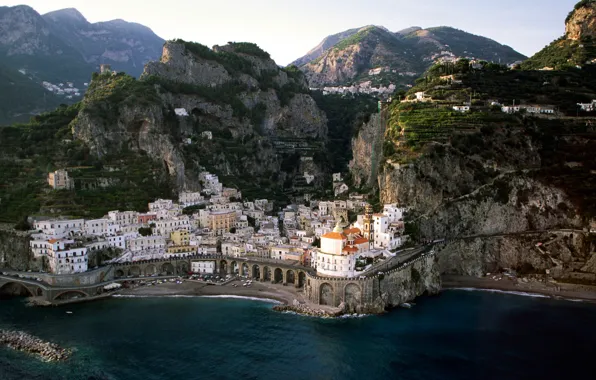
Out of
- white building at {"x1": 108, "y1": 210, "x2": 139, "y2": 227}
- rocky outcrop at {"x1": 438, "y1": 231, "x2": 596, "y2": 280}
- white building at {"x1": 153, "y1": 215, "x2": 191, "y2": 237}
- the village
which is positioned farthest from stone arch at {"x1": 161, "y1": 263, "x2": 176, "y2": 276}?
rocky outcrop at {"x1": 438, "y1": 231, "x2": 596, "y2": 280}

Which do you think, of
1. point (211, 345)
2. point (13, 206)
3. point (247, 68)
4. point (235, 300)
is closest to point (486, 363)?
point (211, 345)

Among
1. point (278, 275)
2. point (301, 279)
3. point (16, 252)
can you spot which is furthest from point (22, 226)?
point (301, 279)

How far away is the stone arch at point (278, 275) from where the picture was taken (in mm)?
55312

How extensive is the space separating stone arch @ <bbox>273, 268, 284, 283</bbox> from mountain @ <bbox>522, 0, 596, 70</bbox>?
63124 mm

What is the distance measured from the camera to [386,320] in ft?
150

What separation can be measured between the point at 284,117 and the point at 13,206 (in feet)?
192

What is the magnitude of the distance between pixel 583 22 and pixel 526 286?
6955 cm

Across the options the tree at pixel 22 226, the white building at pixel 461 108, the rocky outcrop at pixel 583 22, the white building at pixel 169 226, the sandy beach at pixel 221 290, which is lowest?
the sandy beach at pixel 221 290

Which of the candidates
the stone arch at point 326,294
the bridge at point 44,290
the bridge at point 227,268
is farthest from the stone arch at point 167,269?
the stone arch at point 326,294

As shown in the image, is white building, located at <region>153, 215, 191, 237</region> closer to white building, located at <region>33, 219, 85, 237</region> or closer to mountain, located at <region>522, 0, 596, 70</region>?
white building, located at <region>33, 219, 85, 237</region>

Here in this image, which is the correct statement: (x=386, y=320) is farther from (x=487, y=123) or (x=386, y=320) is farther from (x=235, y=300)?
(x=487, y=123)

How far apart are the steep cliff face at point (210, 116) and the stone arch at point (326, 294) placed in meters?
33.5

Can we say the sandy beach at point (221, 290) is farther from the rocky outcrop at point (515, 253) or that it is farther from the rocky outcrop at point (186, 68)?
→ the rocky outcrop at point (186, 68)

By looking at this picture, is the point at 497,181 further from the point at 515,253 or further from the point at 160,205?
the point at 160,205
